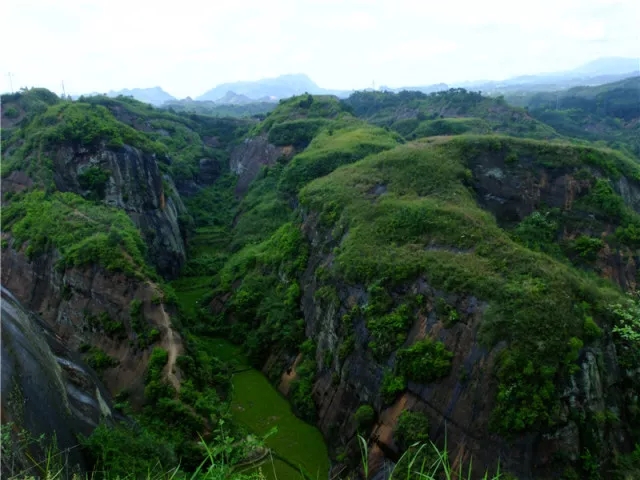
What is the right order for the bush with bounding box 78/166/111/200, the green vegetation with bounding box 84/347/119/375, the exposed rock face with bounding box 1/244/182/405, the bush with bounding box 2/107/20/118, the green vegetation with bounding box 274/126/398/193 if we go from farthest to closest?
1. the bush with bounding box 2/107/20/118
2. the green vegetation with bounding box 274/126/398/193
3. the bush with bounding box 78/166/111/200
4. the green vegetation with bounding box 84/347/119/375
5. the exposed rock face with bounding box 1/244/182/405

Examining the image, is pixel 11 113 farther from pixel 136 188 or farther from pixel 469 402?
pixel 469 402

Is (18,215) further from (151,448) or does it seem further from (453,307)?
(453,307)

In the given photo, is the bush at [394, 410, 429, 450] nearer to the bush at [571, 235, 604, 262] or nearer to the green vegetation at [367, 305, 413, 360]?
the green vegetation at [367, 305, 413, 360]

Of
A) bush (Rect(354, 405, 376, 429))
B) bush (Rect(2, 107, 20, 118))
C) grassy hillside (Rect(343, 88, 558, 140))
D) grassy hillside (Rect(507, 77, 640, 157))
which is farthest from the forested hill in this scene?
grassy hillside (Rect(507, 77, 640, 157))

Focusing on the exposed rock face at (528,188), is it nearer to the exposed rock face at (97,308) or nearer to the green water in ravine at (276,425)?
the green water in ravine at (276,425)

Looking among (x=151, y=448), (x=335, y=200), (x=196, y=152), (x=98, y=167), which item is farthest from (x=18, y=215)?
(x=196, y=152)

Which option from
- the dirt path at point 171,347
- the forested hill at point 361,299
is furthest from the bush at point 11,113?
the dirt path at point 171,347

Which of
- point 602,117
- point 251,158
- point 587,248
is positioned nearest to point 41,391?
point 587,248
